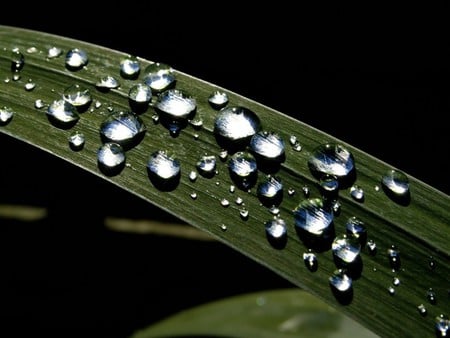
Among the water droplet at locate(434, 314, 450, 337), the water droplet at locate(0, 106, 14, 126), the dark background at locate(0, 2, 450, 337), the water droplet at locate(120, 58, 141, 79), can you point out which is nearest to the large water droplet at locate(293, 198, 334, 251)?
the water droplet at locate(434, 314, 450, 337)

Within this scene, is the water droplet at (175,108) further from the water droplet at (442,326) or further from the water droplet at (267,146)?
the water droplet at (442,326)

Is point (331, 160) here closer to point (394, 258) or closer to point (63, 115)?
point (394, 258)

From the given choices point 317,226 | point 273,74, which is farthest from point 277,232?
point 273,74

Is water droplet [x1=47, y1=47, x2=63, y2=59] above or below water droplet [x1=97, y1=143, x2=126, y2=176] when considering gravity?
above

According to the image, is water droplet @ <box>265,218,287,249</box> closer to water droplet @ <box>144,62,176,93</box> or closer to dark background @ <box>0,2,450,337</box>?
water droplet @ <box>144,62,176,93</box>

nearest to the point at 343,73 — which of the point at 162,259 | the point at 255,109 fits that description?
the point at 162,259

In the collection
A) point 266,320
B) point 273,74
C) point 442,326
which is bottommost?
point 266,320
